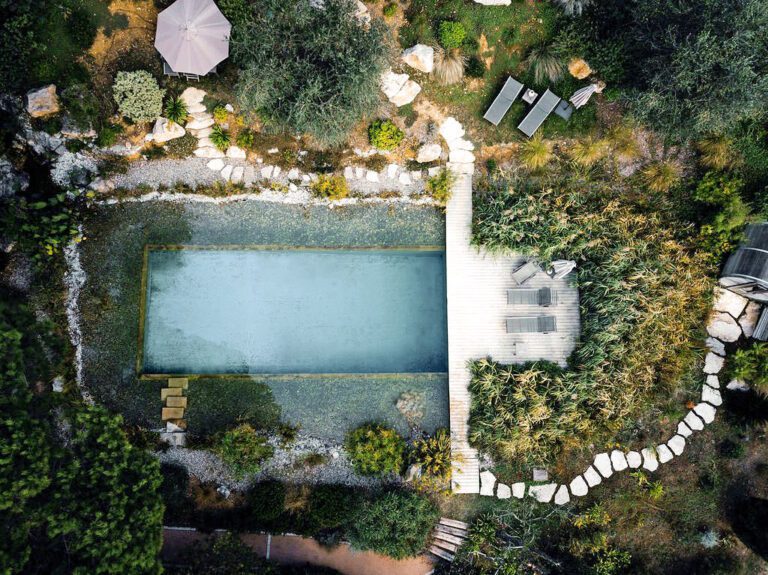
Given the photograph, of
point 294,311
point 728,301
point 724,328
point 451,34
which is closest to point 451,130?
point 451,34

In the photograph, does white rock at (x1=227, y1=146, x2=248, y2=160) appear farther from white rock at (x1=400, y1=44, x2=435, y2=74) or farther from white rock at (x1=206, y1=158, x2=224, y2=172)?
white rock at (x1=400, y1=44, x2=435, y2=74)

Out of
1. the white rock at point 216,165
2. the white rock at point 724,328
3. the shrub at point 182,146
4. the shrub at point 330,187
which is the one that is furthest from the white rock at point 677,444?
the shrub at point 182,146

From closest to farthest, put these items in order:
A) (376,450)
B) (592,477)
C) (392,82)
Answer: (376,450)
(392,82)
(592,477)

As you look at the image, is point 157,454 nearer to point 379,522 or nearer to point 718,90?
point 379,522

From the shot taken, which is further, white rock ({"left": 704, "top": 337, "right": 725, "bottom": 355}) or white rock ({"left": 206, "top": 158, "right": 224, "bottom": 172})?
white rock ({"left": 704, "top": 337, "right": 725, "bottom": 355})

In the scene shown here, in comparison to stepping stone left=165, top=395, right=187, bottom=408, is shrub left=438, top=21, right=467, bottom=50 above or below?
above

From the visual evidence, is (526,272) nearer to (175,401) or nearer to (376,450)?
(376,450)

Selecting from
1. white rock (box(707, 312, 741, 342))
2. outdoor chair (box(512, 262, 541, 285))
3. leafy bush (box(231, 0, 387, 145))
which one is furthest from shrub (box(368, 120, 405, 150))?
white rock (box(707, 312, 741, 342))
